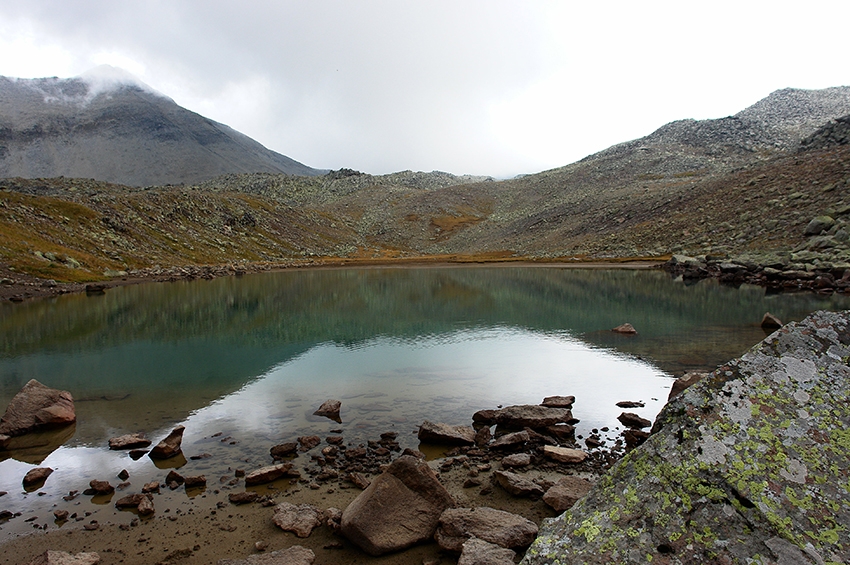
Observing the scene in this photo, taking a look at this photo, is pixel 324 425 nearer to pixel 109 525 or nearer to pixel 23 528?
pixel 109 525

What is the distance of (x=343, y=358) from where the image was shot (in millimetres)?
26125

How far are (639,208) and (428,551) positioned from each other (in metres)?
101

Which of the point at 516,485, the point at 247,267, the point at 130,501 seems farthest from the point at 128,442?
the point at 247,267

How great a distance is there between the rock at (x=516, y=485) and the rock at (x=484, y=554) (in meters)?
2.88

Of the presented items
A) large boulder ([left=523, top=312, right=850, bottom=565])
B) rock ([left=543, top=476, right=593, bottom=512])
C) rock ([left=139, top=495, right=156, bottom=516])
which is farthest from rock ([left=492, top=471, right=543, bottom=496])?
rock ([left=139, top=495, right=156, bottom=516])

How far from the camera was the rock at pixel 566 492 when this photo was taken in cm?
977

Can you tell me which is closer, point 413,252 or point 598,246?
point 598,246

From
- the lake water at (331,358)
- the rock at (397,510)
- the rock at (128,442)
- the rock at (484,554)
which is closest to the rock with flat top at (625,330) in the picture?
the lake water at (331,358)

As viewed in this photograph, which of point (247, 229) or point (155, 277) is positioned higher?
point (247, 229)

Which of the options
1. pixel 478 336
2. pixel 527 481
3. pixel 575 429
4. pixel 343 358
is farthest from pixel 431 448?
pixel 478 336

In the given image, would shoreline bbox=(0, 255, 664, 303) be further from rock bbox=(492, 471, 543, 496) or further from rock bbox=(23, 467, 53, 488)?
rock bbox=(492, 471, 543, 496)

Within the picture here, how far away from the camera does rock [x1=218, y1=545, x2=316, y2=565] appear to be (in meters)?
8.30

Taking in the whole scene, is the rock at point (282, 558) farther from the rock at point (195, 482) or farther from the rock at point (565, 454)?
the rock at point (565, 454)

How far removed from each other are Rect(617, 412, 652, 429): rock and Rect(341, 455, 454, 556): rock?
8173mm
